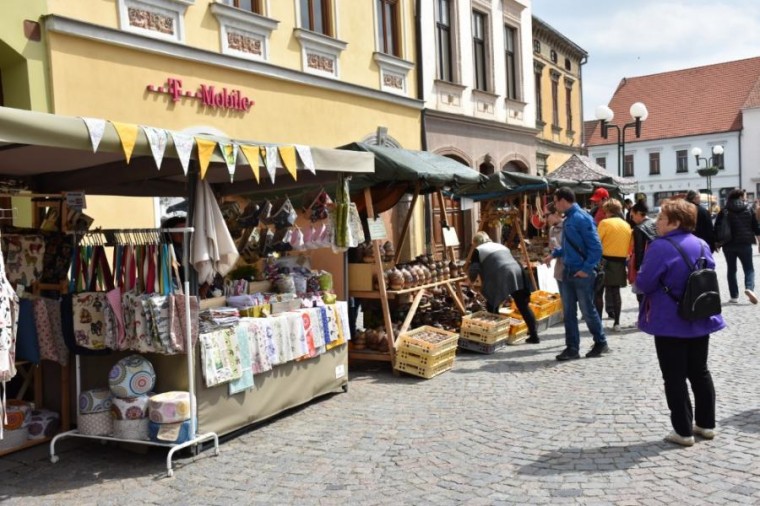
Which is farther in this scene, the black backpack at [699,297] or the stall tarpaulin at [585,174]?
the stall tarpaulin at [585,174]

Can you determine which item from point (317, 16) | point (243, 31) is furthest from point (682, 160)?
point (243, 31)

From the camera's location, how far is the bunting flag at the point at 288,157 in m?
5.29

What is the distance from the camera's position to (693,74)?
52.9m

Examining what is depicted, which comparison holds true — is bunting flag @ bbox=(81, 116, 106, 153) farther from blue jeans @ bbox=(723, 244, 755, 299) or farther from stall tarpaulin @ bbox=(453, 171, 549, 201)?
blue jeans @ bbox=(723, 244, 755, 299)

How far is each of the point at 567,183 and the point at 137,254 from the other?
9612mm

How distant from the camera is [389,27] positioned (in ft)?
48.8

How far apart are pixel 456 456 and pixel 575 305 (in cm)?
335

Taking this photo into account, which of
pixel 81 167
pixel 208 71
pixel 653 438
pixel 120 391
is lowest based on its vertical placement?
pixel 653 438

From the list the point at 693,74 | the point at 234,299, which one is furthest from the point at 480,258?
the point at 693,74

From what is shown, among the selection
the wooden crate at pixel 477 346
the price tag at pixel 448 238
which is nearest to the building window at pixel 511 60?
the price tag at pixel 448 238

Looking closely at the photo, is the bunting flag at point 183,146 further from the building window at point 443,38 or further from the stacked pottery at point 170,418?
the building window at point 443,38

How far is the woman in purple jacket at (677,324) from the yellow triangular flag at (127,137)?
10.9 ft

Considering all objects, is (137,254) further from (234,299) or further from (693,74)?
(693,74)

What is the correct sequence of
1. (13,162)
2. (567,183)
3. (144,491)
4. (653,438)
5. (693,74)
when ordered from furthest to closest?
(693,74) → (567,183) → (13,162) → (653,438) → (144,491)
